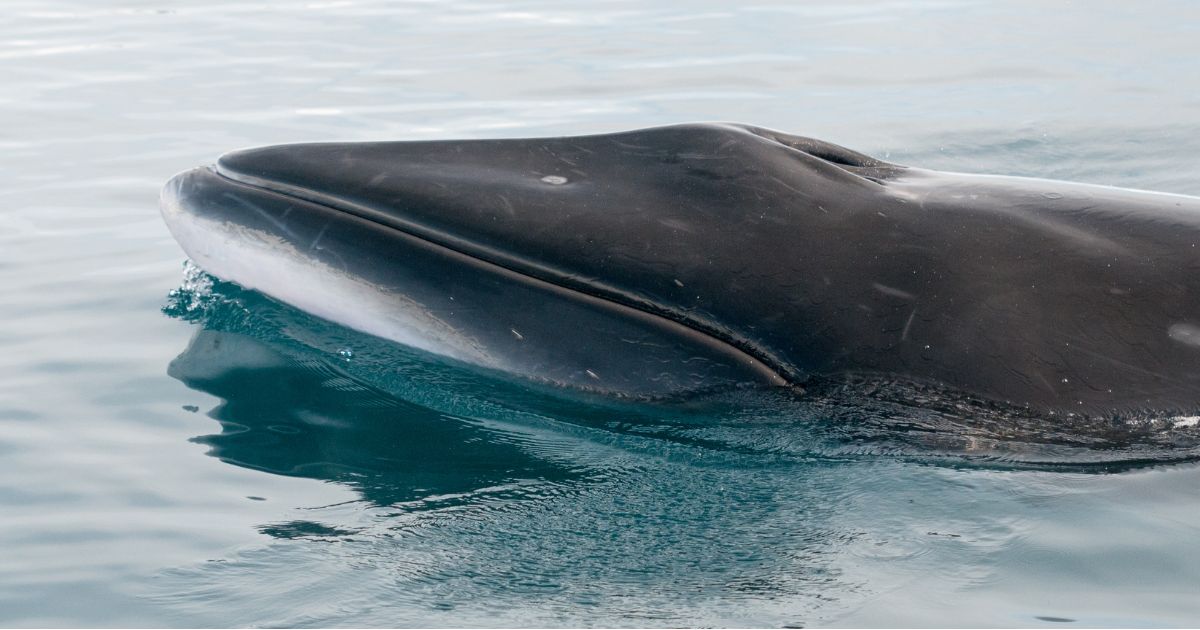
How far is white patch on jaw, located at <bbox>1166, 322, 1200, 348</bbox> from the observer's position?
5242 mm

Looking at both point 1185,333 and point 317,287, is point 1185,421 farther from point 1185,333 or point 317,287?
point 317,287

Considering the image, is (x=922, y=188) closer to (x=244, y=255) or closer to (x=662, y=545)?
(x=662, y=545)

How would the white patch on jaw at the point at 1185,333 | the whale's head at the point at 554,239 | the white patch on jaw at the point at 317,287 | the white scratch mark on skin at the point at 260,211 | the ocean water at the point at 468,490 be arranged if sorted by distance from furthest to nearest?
1. the white scratch mark on skin at the point at 260,211
2. the white patch on jaw at the point at 317,287
3. the whale's head at the point at 554,239
4. the white patch on jaw at the point at 1185,333
5. the ocean water at the point at 468,490

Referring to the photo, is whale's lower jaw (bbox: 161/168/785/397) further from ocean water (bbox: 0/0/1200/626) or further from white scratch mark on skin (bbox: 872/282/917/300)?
white scratch mark on skin (bbox: 872/282/917/300)

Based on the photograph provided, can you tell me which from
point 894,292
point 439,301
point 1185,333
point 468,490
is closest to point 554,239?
point 439,301

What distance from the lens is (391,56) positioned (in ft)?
58.5

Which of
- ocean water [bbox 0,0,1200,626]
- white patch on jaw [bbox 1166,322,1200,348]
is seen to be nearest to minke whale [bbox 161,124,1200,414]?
white patch on jaw [bbox 1166,322,1200,348]

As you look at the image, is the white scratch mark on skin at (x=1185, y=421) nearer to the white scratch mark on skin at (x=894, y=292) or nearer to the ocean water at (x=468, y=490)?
the ocean water at (x=468, y=490)

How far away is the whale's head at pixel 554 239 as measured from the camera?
5.52 metres

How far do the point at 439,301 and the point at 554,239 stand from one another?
608 mm

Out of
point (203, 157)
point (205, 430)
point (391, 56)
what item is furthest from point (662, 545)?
point (391, 56)

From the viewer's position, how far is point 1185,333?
17.2ft

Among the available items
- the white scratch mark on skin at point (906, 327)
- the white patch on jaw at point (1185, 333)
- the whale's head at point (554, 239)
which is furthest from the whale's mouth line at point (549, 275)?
the white patch on jaw at point (1185, 333)

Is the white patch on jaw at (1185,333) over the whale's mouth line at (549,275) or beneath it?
beneath
